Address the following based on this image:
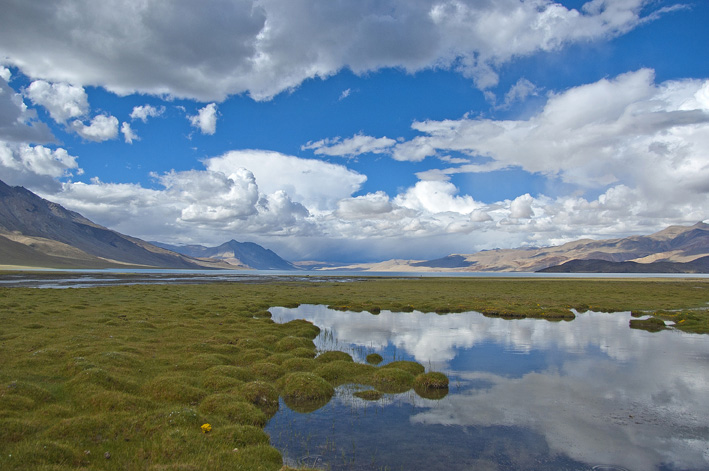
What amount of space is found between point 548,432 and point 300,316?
40318 millimetres

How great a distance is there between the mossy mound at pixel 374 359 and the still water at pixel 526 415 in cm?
58

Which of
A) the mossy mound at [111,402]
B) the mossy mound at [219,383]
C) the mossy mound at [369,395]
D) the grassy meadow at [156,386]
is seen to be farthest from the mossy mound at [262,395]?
the mossy mound at [369,395]

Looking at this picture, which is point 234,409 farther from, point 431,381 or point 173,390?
point 431,381

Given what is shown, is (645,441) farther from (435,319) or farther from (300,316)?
(300,316)

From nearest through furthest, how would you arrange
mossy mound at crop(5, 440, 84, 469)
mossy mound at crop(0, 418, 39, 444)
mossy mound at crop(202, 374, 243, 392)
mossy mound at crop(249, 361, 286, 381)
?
mossy mound at crop(5, 440, 84, 469)
mossy mound at crop(0, 418, 39, 444)
mossy mound at crop(202, 374, 243, 392)
mossy mound at crop(249, 361, 286, 381)

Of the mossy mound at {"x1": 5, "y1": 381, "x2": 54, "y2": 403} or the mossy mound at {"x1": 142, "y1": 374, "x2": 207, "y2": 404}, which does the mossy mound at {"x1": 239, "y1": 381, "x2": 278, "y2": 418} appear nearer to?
the mossy mound at {"x1": 142, "y1": 374, "x2": 207, "y2": 404}

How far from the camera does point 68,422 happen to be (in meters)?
14.2

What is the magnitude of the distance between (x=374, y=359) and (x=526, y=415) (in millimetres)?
12497

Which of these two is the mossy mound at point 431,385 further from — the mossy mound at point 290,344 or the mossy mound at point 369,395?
the mossy mound at point 290,344

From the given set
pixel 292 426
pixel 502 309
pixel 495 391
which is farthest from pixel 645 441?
pixel 502 309

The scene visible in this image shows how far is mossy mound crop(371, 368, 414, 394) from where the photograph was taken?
2199 centimetres

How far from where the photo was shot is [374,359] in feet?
94.2

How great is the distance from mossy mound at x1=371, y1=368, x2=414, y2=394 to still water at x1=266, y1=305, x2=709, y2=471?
0.88 metres

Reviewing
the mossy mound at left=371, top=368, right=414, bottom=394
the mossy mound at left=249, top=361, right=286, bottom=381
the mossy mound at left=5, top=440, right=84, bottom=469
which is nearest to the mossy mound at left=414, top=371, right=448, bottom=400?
the mossy mound at left=371, top=368, right=414, bottom=394
